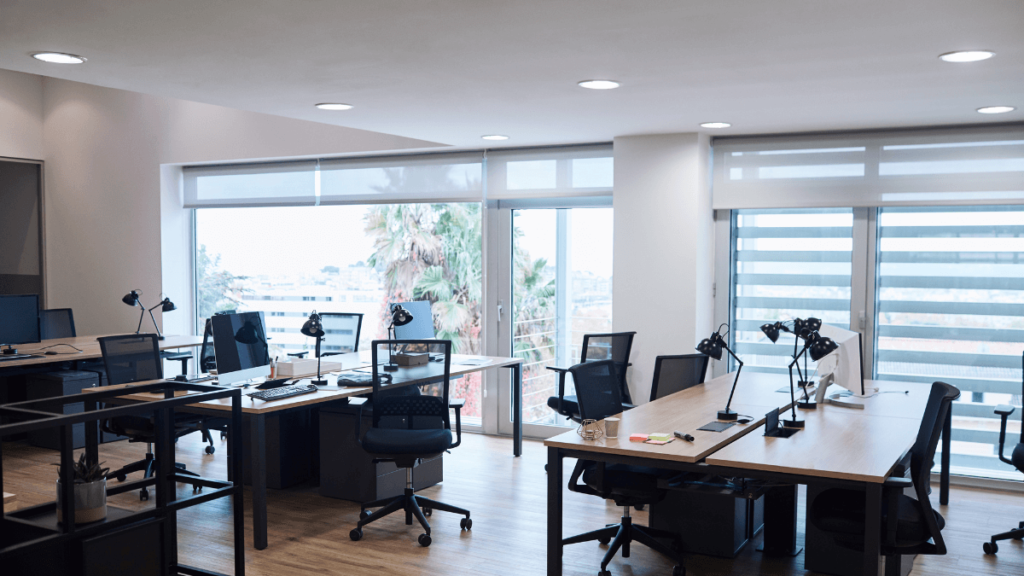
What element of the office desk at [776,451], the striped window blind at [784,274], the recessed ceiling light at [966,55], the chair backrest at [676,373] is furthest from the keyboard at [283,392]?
the recessed ceiling light at [966,55]

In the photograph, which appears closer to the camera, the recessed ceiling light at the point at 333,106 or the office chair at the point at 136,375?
the recessed ceiling light at the point at 333,106

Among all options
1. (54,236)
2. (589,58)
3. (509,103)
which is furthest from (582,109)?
(54,236)

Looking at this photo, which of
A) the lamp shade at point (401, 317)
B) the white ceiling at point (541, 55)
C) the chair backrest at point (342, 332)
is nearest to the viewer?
the white ceiling at point (541, 55)

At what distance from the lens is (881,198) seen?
5.76 m

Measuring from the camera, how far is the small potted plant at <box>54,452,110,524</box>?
241 centimetres

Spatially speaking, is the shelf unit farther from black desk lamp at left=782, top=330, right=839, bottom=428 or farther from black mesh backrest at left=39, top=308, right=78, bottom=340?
black mesh backrest at left=39, top=308, right=78, bottom=340

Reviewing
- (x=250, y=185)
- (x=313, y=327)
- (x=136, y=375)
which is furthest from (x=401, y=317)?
(x=250, y=185)

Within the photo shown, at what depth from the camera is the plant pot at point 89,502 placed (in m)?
2.41

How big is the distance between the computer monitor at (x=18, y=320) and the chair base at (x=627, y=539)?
5199 mm

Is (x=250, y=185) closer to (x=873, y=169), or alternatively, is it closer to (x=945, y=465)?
(x=873, y=169)

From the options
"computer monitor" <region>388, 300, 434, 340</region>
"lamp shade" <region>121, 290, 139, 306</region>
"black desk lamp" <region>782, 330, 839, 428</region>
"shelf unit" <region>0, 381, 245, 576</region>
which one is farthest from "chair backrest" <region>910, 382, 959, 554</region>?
"lamp shade" <region>121, 290, 139, 306</region>

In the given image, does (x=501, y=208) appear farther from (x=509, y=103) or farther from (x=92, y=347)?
(x=92, y=347)

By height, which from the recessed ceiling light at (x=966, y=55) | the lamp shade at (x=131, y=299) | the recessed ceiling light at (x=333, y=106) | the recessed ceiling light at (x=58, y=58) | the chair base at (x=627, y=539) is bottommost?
the chair base at (x=627, y=539)

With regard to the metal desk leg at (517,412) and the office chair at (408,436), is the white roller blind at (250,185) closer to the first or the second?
the metal desk leg at (517,412)
